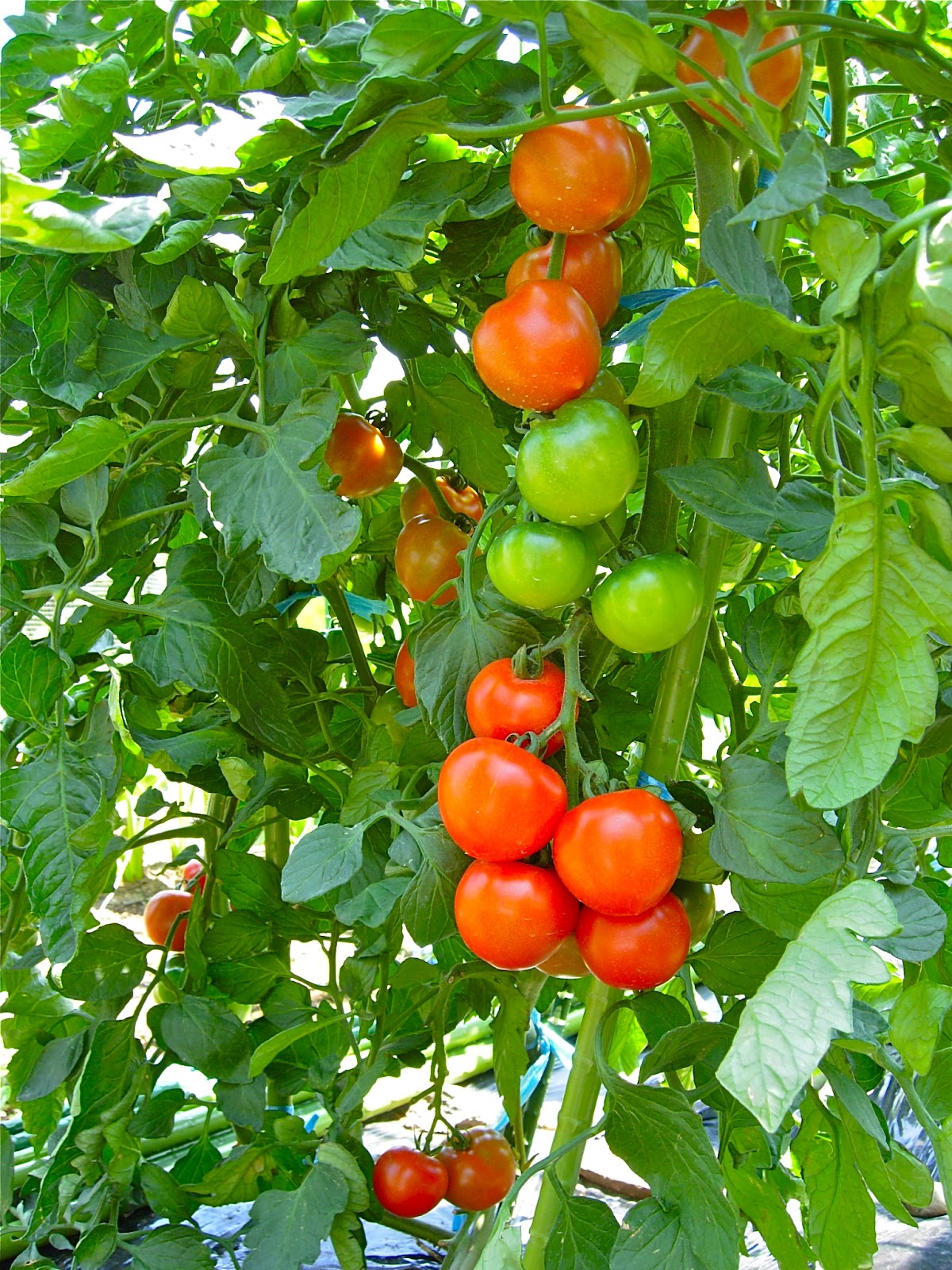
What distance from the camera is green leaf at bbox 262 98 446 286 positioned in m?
0.42

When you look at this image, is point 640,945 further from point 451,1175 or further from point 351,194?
point 451,1175

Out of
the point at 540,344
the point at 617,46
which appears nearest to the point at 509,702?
the point at 540,344

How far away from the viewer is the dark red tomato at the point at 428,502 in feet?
2.51

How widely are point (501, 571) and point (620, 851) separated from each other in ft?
0.47

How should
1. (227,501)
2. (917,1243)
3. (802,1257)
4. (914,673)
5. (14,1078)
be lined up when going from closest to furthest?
(914,673) < (227,501) < (802,1257) < (14,1078) < (917,1243)

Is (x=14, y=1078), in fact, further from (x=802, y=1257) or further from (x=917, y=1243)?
(x=917, y=1243)

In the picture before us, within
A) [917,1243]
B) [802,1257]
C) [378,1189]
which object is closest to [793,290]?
[802,1257]

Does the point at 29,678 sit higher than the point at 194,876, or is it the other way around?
the point at 29,678

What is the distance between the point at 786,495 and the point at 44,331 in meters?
0.39

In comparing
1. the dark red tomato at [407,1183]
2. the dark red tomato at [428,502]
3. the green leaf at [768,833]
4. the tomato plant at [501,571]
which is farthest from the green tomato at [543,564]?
the dark red tomato at [407,1183]

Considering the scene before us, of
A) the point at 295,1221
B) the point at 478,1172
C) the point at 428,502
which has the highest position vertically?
the point at 428,502

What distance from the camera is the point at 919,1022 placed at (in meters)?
0.48

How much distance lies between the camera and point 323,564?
54 centimetres

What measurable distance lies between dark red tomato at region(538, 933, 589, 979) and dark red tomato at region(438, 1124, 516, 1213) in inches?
13.6
